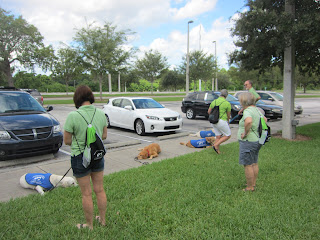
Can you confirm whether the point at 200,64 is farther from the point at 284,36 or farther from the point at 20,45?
the point at 284,36

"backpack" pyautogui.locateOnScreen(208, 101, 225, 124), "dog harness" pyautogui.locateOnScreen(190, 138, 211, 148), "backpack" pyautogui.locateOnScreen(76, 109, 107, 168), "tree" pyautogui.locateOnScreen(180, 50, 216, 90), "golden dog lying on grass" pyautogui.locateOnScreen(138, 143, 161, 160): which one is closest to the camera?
"backpack" pyautogui.locateOnScreen(76, 109, 107, 168)

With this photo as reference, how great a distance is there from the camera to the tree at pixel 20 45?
26922 mm

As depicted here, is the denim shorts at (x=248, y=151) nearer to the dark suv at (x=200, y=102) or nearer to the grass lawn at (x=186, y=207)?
the grass lawn at (x=186, y=207)

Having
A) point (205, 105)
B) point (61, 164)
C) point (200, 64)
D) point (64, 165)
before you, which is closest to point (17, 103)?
point (61, 164)

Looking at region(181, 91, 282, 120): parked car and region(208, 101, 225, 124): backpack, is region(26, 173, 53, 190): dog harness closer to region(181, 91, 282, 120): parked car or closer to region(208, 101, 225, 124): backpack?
region(208, 101, 225, 124): backpack

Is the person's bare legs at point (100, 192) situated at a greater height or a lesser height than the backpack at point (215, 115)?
lesser

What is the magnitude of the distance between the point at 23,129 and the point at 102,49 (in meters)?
21.0

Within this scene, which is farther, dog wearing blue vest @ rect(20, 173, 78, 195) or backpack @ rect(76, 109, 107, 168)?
dog wearing blue vest @ rect(20, 173, 78, 195)

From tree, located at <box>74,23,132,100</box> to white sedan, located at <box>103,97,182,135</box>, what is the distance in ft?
53.3

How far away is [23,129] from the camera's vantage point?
18.5 ft

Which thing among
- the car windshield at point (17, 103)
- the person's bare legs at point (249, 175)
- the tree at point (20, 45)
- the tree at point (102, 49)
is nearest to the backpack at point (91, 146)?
the person's bare legs at point (249, 175)

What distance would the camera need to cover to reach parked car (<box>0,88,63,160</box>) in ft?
18.0

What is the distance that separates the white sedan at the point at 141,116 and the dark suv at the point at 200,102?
4.04 meters

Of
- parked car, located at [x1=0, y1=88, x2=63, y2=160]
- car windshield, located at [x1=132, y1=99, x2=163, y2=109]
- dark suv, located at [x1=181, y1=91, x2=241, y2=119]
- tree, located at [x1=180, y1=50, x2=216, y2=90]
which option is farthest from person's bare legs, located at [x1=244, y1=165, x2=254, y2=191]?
tree, located at [x1=180, y1=50, x2=216, y2=90]
